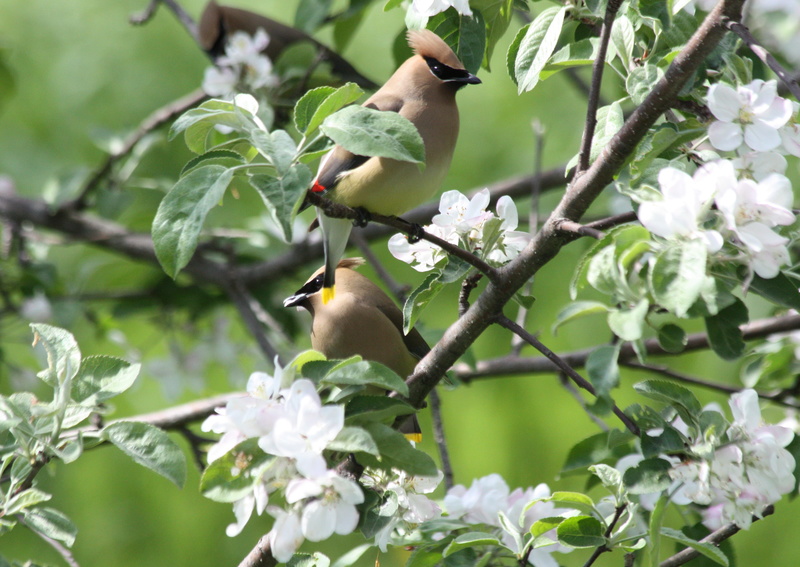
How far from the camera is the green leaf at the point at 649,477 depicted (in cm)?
128

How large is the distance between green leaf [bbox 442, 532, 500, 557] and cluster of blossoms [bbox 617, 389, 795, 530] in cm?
28

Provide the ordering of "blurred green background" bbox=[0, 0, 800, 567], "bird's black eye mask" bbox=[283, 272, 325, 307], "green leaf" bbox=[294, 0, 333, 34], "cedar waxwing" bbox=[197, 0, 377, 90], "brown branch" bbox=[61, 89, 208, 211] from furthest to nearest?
"blurred green background" bbox=[0, 0, 800, 567] < "cedar waxwing" bbox=[197, 0, 377, 90] < "brown branch" bbox=[61, 89, 208, 211] < "green leaf" bbox=[294, 0, 333, 34] < "bird's black eye mask" bbox=[283, 272, 325, 307]

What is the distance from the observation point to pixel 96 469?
15.9 feet

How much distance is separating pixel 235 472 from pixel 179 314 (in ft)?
8.23

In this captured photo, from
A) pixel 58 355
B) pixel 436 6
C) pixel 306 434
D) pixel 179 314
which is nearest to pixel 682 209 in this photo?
pixel 306 434

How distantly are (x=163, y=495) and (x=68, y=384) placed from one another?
3.65 meters

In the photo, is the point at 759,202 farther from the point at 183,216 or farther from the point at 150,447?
the point at 150,447

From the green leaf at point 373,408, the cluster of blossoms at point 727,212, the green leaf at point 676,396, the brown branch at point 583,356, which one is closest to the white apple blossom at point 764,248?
the cluster of blossoms at point 727,212

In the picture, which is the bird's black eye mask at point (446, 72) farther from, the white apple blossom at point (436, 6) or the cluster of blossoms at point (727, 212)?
the cluster of blossoms at point (727, 212)

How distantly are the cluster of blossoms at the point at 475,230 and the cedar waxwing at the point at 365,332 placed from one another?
710 millimetres

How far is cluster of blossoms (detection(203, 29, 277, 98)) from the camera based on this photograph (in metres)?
2.64

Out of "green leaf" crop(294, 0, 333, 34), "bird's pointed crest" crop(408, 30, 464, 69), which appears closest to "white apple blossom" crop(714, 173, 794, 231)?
"bird's pointed crest" crop(408, 30, 464, 69)

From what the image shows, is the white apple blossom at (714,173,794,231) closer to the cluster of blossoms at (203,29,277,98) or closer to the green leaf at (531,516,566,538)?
the green leaf at (531,516,566,538)

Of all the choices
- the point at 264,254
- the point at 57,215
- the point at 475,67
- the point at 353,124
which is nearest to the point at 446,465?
the point at 475,67
